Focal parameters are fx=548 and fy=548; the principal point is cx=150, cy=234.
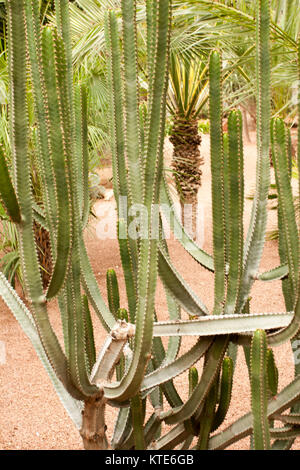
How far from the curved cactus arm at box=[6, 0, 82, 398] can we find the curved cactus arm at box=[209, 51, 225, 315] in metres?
0.55

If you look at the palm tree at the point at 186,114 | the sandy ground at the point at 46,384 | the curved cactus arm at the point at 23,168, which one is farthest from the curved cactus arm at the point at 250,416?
the palm tree at the point at 186,114

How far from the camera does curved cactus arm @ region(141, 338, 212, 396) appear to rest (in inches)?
68.1

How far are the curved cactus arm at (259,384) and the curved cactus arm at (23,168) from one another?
21.2 inches

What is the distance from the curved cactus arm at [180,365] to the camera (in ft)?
5.67

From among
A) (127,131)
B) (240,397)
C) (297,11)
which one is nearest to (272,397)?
(127,131)

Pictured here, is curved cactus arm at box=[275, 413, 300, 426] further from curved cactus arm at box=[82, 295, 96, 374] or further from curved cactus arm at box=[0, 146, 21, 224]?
curved cactus arm at box=[0, 146, 21, 224]

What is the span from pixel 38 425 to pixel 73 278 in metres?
2.37

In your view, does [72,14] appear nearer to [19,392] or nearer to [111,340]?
[19,392]

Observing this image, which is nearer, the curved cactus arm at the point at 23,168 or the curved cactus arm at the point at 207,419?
the curved cactus arm at the point at 23,168

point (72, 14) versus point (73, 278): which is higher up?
point (72, 14)

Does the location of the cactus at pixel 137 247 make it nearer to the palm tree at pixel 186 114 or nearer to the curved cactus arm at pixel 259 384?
the curved cactus arm at pixel 259 384

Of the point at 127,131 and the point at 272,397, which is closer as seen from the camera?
the point at 127,131

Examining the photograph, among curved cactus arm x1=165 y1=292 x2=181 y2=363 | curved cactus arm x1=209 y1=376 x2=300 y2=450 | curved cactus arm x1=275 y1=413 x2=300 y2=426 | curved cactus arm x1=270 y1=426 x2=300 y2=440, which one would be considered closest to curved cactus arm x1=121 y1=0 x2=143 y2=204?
curved cactus arm x1=165 y1=292 x2=181 y2=363

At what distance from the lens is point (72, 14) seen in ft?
18.5
